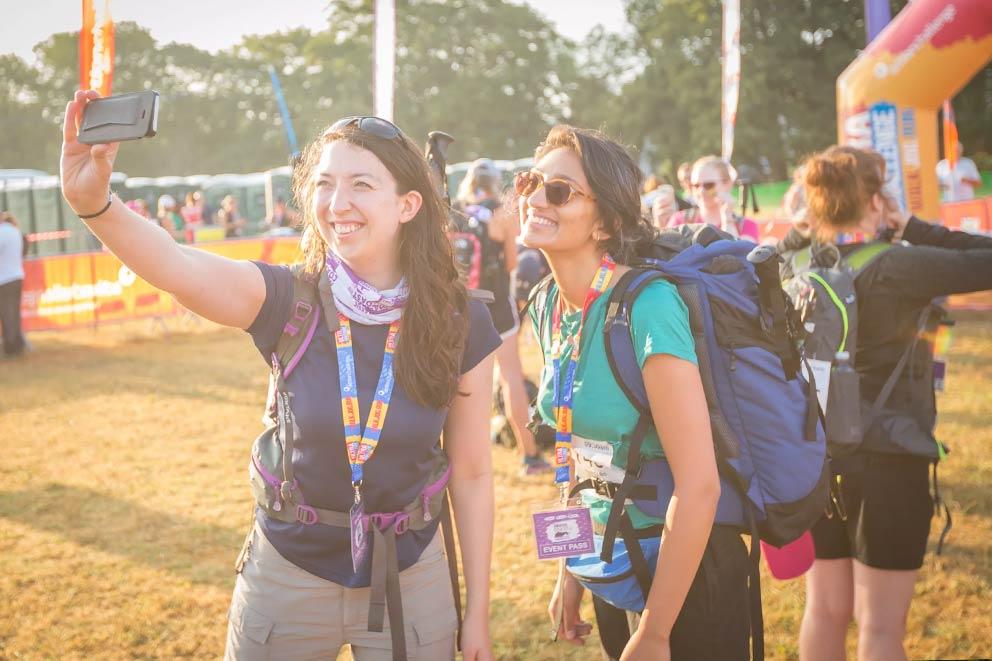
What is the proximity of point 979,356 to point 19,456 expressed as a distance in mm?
10728

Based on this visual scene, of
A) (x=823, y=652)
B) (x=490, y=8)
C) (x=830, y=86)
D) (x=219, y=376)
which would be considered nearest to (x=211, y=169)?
(x=490, y=8)

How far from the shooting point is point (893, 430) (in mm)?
2889

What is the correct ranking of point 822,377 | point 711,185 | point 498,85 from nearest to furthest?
1. point 822,377
2. point 711,185
3. point 498,85

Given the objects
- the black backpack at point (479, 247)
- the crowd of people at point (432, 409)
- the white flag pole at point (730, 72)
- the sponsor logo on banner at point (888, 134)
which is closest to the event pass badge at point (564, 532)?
the crowd of people at point (432, 409)

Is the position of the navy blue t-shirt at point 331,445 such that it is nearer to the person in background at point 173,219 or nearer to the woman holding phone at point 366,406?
the woman holding phone at point 366,406

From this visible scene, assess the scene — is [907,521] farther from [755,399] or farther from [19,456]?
[19,456]

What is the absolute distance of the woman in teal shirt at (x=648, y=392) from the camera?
6.12ft

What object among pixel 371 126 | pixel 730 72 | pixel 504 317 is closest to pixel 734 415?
pixel 371 126

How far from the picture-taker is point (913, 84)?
8.38m

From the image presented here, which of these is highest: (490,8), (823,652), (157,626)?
(490,8)

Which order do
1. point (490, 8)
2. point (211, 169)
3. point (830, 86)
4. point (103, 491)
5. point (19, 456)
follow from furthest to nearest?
point (211, 169) → point (490, 8) → point (830, 86) → point (19, 456) → point (103, 491)

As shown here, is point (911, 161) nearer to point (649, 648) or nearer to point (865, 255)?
point (865, 255)

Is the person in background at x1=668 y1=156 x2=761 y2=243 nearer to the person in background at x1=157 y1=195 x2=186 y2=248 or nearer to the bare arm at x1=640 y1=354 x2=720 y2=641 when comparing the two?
the bare arm at x1=640 y1=354 x2=720 y2=641

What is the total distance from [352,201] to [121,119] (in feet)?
2.10
